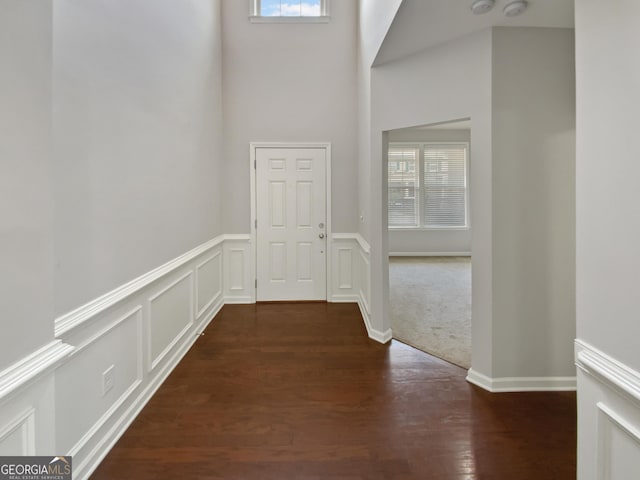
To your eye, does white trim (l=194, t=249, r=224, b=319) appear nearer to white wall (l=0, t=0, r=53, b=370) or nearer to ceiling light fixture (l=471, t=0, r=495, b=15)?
white wall (l=0, t=0, r=53, b=370)

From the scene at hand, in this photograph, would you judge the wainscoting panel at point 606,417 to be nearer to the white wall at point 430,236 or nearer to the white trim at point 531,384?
the white trim at point 531,384

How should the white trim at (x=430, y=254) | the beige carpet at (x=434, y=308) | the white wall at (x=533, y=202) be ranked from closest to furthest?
the white wall at (x=533, y=202), the beige carpet at (x=434, y=308), the white trim at (x=430, y=254)

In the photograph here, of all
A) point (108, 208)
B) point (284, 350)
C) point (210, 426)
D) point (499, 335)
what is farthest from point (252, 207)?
point (499, 335)

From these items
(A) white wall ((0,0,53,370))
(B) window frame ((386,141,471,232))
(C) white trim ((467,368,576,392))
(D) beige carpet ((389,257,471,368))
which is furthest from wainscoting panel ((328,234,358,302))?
(A) white wall ((0,0,53,370))

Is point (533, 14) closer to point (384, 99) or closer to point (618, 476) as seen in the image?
point (384, 99)

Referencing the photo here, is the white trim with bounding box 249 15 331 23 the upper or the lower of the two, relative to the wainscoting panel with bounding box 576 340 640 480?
upper

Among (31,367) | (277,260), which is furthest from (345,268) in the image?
(31,367)

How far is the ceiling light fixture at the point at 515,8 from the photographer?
183 cm

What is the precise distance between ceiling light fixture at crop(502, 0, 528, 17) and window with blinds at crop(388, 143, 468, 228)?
5366mm

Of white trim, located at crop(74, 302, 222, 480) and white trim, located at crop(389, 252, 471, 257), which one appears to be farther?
white trim, located at crop(389, 252, 471, 257)

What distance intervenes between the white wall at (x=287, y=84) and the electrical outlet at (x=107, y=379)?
2.78 meters

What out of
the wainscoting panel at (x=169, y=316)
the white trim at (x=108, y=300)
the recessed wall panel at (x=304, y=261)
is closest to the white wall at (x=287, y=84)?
the recessed wall panel at (x=304, y=261)

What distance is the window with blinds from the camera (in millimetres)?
7281

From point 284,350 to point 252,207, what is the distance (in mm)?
2053
